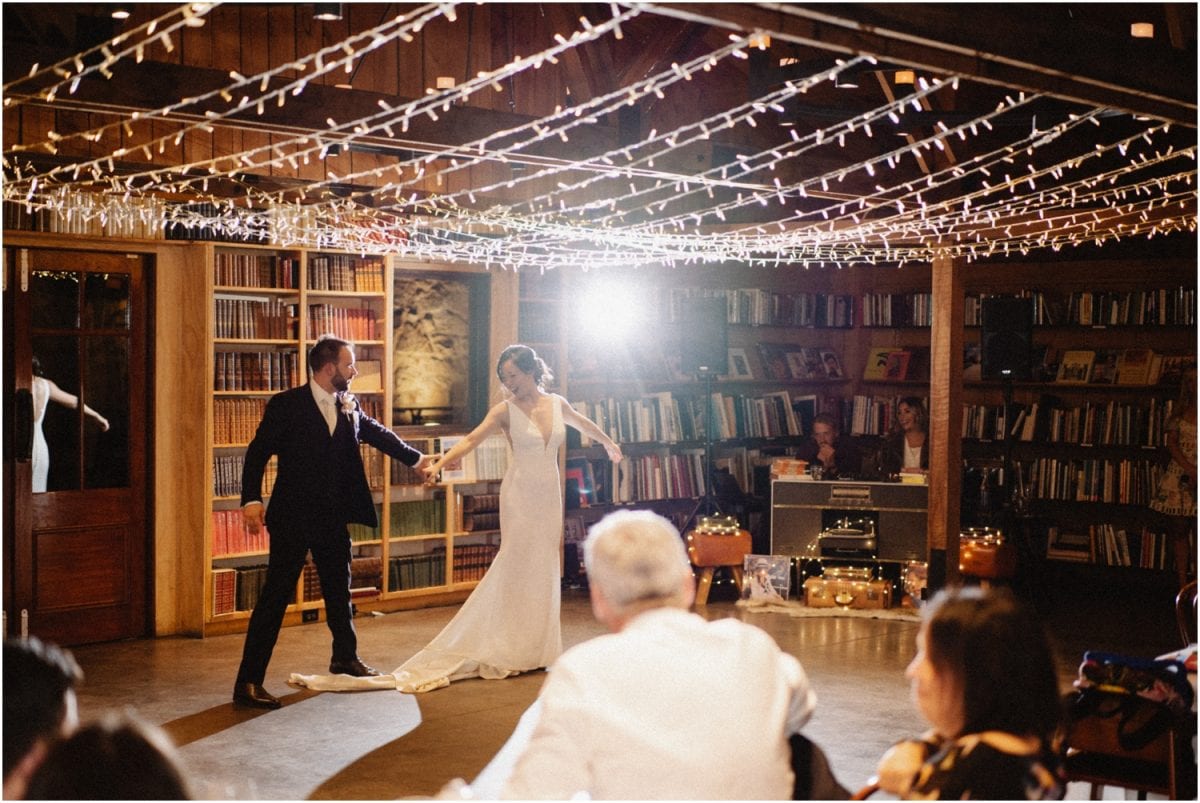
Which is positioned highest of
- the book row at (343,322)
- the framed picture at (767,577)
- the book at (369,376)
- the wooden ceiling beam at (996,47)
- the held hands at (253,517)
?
the wooden ceiling beam at (996,47)

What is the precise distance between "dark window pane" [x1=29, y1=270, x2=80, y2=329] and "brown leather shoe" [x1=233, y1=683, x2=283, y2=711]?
7.46 ft

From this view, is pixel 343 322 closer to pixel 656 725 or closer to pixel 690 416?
pixel 690 416

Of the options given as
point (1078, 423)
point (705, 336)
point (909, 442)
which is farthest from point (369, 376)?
point (1078, 423)

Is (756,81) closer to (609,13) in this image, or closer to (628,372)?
(609,13)

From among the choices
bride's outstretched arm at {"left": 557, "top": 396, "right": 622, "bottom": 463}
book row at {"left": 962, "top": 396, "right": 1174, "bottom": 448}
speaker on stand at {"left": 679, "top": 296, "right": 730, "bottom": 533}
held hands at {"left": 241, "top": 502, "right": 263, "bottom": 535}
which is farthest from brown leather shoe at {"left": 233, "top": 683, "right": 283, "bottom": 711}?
book row at {"left": 962, "top": 396, "right": 1174, "bottom": 448}

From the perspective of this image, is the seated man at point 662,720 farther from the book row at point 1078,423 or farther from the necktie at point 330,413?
the book row at point 1078,423

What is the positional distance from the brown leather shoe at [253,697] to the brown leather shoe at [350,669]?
0.42m

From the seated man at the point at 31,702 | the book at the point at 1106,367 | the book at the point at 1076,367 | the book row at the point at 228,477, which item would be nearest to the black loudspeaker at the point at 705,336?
the book at the point at 1076,367

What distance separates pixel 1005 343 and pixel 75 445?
571cm

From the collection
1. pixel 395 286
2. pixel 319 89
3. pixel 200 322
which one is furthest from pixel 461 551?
pixel 319 89

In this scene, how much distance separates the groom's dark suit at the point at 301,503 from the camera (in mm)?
5941

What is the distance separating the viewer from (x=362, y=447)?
809 cm

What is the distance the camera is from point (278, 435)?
607 centimetres

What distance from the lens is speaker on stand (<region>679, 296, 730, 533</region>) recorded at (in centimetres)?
923
